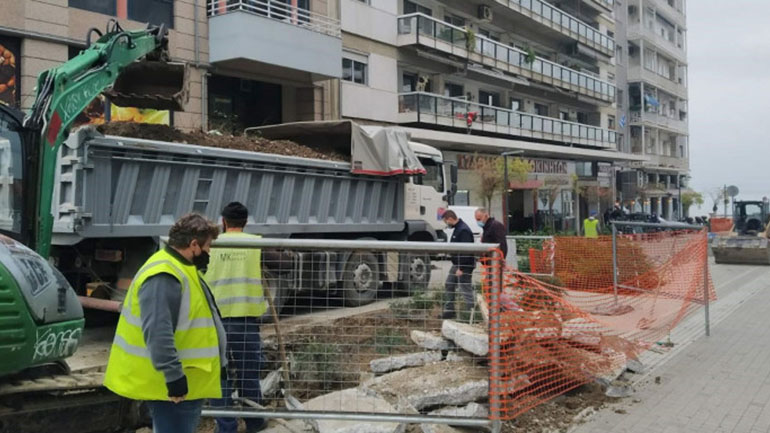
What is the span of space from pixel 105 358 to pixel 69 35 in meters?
11.3

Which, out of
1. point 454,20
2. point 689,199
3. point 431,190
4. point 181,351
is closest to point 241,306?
point 181,351

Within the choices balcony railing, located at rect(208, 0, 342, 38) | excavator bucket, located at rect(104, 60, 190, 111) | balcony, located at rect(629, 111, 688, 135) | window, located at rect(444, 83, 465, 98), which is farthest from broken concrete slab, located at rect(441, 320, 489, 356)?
balcony, located at rect(629, 111, 688, 135)

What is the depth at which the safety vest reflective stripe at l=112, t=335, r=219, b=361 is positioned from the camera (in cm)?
328

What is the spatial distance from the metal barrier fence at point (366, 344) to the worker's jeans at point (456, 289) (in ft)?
0.04

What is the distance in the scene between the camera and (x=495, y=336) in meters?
4.48

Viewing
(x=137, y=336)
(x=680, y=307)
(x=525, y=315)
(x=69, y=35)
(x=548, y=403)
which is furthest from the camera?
(x=69, y=35)

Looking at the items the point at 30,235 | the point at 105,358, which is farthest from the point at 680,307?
the point at 30,235

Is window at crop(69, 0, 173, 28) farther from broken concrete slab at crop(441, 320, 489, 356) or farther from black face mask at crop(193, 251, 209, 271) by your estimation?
black face mask at crop(193, 251, 209, 271)

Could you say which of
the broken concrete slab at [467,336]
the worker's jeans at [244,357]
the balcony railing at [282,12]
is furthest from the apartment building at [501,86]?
the worker's jeans at [244,357]

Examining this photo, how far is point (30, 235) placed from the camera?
562cm

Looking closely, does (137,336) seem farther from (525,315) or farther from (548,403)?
(548,403)

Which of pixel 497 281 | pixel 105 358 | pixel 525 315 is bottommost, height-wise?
pixel 105 358

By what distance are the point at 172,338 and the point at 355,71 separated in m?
21.9

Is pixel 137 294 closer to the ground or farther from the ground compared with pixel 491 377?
farther from the ground
